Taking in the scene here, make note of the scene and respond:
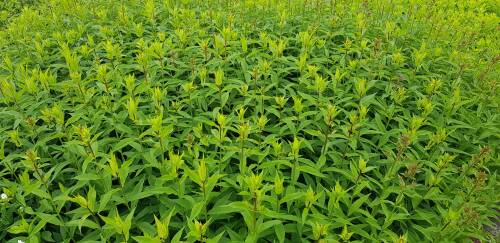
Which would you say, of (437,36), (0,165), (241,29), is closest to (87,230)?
(0,165)

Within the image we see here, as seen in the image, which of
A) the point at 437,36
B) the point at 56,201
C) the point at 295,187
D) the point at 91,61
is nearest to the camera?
the point at 56,201

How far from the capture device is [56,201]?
274cm

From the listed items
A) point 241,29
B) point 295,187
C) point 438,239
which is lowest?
point 438,239

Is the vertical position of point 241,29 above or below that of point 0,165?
above

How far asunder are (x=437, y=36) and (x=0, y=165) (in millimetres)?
4717

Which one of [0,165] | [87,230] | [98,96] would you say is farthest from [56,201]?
[98,96]

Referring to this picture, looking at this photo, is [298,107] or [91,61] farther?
[91,61]

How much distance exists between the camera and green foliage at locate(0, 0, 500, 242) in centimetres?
258

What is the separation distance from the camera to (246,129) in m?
2.56

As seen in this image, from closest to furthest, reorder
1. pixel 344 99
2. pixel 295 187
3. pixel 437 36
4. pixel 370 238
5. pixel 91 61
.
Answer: pixel 370 238 < pixel 295 187 < pixel 344 99 < pixel 91 61 < pixel 437 36

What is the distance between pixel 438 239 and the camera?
2711 millimetres

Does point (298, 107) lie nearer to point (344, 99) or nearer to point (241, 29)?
point (344, 99)

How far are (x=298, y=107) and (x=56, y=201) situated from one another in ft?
6.30

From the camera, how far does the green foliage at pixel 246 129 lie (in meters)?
2.58
